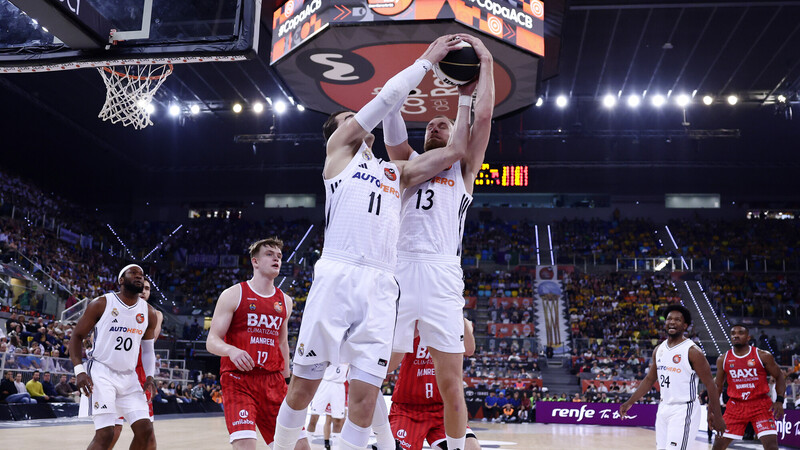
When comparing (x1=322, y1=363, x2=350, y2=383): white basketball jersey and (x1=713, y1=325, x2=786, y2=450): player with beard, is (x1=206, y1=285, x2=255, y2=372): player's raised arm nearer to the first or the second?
(x1=322, y1=363, x2=350, y2=383): white basketball jersey

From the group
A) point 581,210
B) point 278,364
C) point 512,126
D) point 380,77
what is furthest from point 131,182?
point 278,364

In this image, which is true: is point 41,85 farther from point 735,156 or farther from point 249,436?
point 735,156

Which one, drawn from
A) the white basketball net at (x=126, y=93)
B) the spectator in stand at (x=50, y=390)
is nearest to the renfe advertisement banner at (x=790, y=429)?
the white basketball net at (x=126, y=93)

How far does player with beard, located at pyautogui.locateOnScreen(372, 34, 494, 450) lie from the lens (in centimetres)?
433

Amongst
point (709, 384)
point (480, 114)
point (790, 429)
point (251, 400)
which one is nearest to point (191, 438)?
point (251, 400)

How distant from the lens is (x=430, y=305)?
4348 millimetres

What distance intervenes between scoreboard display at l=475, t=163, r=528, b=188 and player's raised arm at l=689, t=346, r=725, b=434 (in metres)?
20.4

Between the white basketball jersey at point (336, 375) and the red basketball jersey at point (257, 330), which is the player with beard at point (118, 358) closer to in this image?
the red basketball jersey at point (257, 330)

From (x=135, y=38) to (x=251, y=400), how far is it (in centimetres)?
465

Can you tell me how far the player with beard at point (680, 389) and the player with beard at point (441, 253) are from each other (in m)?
3.86

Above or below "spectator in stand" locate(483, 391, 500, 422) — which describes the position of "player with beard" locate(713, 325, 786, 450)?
above

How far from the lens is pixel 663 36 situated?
72.4 ft

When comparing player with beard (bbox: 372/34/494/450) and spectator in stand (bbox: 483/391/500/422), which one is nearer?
player with beard (bbox: 372/34/494/450)

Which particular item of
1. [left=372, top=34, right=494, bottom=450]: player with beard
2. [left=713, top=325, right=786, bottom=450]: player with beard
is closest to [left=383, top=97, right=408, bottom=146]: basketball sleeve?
[left=372, top=34, right=494, bottom=450]: player with beard
